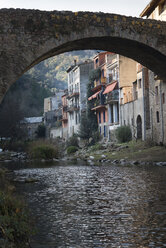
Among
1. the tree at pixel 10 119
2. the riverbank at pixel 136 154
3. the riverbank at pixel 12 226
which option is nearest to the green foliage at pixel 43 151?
the riverbank at pixel 136 154

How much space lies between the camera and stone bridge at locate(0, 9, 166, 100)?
14695 mm

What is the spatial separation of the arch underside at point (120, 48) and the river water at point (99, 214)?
20.6 ft

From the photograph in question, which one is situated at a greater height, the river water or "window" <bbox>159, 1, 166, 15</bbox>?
"window" <bbox>159, 1, 166, 15</bbox>

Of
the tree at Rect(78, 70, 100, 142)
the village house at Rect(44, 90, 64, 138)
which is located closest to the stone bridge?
the tree at Rect(78, 70, 100, 142)

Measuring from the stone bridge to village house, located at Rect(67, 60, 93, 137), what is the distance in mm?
33511

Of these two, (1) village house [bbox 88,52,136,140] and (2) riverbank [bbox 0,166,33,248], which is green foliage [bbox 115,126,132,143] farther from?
(2) riverbank [bbox 0,166,33,248]

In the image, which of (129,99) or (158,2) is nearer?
(158,2)

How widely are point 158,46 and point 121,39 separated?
5.74 ft

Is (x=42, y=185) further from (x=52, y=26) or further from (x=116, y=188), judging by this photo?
(x=52, y=26)

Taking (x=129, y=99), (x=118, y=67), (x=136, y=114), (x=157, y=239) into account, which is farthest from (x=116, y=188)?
(x=118, y=67)

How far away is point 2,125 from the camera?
143 feet

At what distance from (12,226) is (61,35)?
11220 mm

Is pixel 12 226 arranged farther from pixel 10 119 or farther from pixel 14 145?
pixel 10 119

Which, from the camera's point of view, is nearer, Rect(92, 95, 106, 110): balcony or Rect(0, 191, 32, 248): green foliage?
Rect(0, 191, 32, 248): green foliage
